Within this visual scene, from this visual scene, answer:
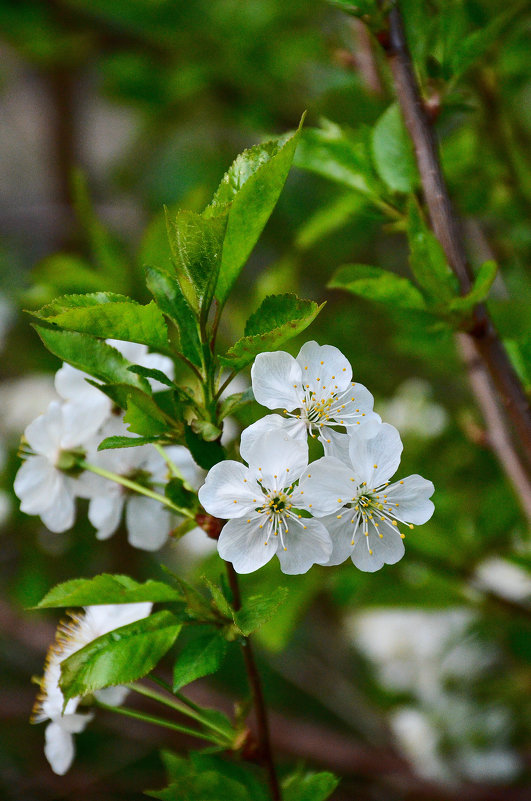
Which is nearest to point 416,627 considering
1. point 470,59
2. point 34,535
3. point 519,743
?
point 519,743

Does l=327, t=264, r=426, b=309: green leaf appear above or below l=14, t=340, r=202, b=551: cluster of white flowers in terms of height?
above

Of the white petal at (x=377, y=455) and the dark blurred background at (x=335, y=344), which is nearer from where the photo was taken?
the white petal at (x=377, y=455)

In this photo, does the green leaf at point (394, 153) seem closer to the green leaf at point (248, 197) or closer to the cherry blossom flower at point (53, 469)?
the green leaf at point (248, 197)

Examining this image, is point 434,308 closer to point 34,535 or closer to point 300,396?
point 300,396

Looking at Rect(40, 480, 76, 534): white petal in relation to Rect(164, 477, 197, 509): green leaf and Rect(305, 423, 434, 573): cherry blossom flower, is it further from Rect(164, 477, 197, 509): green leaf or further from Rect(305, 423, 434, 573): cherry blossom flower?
Rect(305, 423, 434, 573): cherry blossom flower

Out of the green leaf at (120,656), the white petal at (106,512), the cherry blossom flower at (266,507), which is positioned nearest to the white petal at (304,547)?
the cherry blossom flower at (266,507)

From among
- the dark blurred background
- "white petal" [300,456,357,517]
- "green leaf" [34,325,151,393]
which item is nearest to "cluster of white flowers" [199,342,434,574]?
"white petal" [300,456,357,517]

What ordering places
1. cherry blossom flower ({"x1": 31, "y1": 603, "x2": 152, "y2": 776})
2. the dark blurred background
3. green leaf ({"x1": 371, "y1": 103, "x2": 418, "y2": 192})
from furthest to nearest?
the dark blurred background → green leaf ({"x1": 371, "y1": 103, "x2": 418, "y2": 192}) → cherry blossom flower ({"x1": 31, "y1": 603, "x2": 152, "y2": 776})
